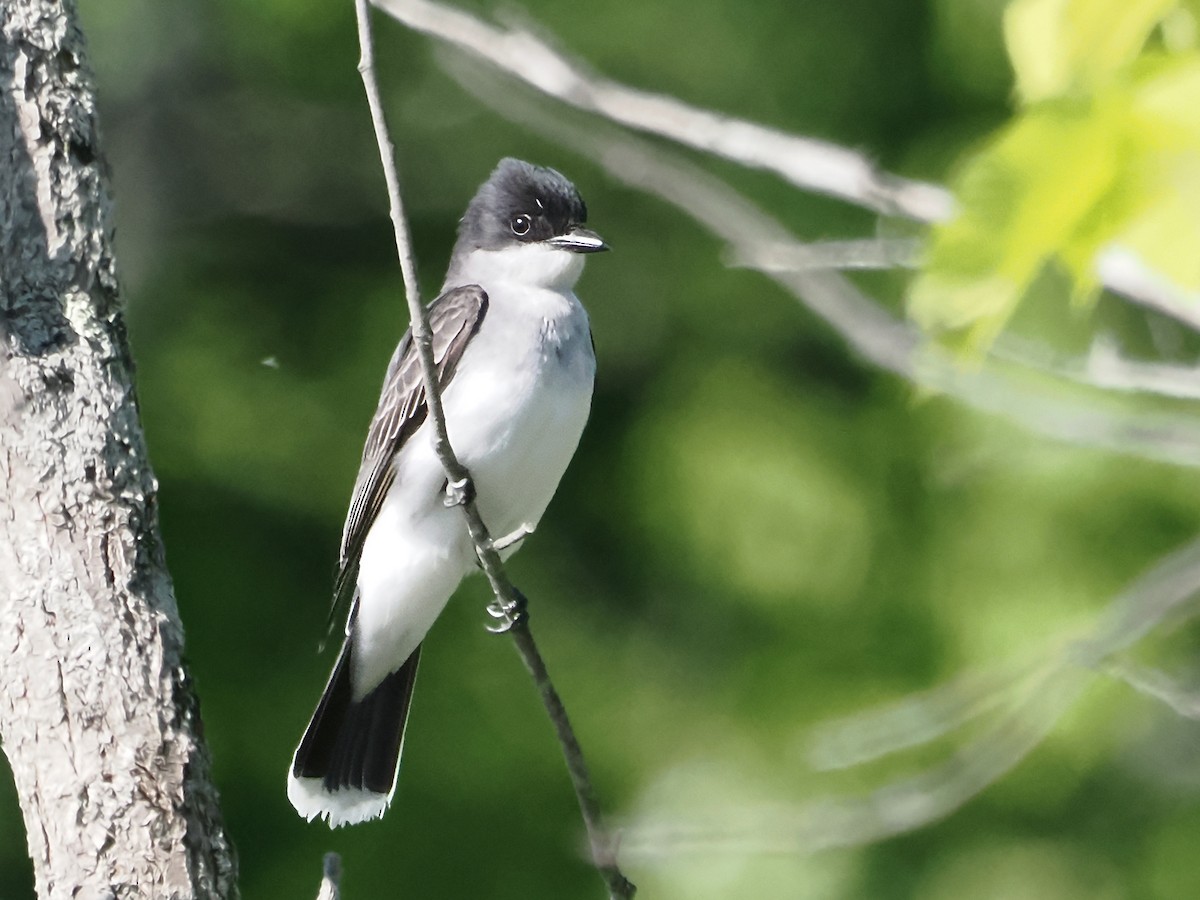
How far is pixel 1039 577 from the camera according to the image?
18.0ft

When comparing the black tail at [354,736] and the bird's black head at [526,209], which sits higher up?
the bird's black head at [526,209]

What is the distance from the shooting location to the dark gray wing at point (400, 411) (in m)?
4.03

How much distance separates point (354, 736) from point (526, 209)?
1.43m

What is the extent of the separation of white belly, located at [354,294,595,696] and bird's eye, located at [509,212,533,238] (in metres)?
0.33

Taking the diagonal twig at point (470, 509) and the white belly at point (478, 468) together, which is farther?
the white belly at point (478, 468)

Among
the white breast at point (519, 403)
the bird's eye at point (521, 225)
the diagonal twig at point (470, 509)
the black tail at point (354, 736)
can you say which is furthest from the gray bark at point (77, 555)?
the bird's eye at point (521, 225)

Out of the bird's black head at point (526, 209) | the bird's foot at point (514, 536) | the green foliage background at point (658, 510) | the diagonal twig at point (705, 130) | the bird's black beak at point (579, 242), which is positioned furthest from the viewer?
the green foliage background at point (658, 510)

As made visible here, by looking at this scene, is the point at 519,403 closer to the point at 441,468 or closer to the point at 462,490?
the point at 441,468

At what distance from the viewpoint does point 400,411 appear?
4.08 metres

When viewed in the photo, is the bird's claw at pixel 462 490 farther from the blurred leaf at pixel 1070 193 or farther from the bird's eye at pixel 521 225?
the blurred leaf at pixel 1070 193

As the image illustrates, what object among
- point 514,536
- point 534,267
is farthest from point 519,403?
point 534,267

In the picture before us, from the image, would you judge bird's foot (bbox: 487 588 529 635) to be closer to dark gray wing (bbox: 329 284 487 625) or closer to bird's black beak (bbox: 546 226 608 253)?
dark gray wing (bbox: 329 284 487 625)

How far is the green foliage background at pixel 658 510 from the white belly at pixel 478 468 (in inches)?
66.3

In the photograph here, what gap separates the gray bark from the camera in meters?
2.68
